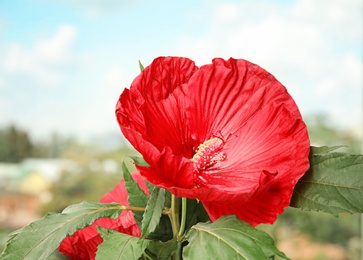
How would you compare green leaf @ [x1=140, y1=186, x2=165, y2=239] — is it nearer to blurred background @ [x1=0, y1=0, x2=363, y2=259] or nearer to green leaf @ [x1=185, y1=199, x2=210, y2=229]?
green leaf @ [x1=185, y1=199, x2=210, y2=229]

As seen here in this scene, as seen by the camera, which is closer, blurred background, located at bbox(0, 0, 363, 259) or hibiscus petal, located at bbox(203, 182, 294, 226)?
hibiscus petal, located at bbox(203, 182, 294, 226)

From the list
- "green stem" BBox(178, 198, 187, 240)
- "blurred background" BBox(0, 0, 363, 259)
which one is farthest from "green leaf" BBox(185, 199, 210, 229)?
"blurred background" BBox(0, 0, 363, 259)

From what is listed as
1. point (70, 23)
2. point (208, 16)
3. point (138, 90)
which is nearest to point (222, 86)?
point (138, 90)

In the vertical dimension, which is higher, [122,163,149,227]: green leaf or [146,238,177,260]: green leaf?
[122,163,149,227]: green leaf

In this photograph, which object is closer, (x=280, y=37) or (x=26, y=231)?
(x=26, y=231)

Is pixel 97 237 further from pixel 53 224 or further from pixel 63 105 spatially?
pixel 63 105

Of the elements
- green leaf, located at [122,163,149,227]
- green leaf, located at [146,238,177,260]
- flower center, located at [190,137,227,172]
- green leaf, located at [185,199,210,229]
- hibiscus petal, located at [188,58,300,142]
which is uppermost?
hibiscus petal, located at [188,58,300,142]
